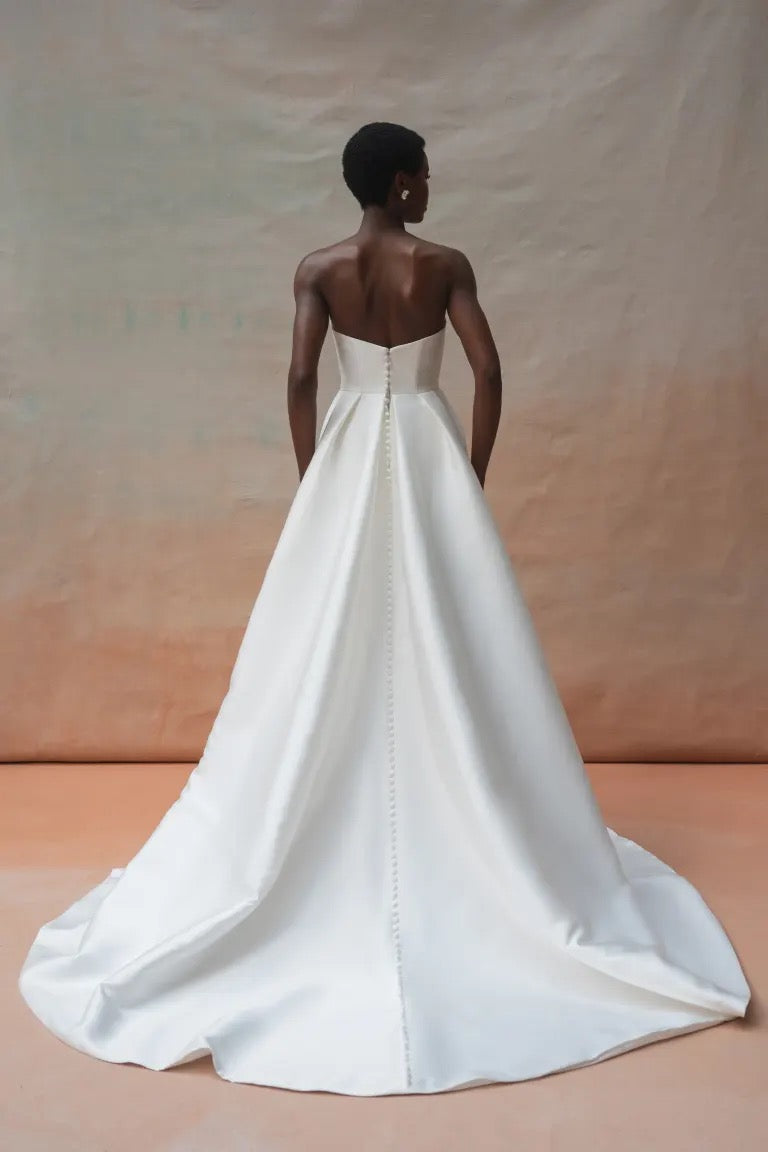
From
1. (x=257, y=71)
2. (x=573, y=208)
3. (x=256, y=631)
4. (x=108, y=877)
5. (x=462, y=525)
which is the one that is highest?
(x=257, y=71)

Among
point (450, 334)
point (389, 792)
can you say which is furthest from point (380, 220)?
point (450, 334)

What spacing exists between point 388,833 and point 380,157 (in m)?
1.39

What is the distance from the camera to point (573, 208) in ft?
12.7

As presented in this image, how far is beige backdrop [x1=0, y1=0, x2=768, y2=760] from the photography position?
379 cm

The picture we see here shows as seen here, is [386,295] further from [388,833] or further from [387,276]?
[388,833]

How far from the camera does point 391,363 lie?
257 cm

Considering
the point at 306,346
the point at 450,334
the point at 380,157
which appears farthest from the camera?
the point at 450,334

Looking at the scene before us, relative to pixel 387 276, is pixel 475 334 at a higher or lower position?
lower

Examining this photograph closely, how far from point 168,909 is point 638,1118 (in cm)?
104

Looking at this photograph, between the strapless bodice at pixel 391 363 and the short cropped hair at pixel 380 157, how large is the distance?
295 mm

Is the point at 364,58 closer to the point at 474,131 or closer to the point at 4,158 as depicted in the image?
the point at 474,131

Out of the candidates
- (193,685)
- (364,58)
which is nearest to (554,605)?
(193,685)

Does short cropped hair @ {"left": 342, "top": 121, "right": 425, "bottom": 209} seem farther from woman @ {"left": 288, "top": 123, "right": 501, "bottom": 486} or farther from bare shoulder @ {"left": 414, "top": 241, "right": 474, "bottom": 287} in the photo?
bare shoulder @ {"left": 414, "top": 241, "right": 474, "bottom": 287}

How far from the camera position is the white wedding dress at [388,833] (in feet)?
7.93
